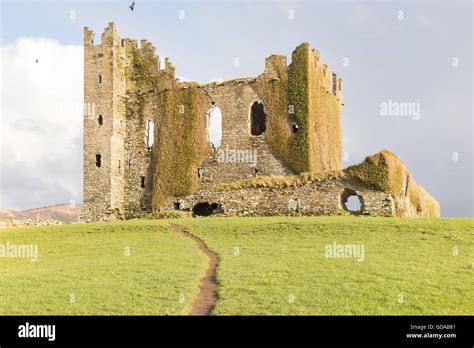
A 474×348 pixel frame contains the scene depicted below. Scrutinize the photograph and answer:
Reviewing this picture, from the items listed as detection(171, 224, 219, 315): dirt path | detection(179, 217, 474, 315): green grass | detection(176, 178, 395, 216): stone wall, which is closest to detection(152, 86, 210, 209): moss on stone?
detection(176, 178, 395, 216): stone wall

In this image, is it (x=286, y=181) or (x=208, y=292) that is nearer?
(x=208, y=292)

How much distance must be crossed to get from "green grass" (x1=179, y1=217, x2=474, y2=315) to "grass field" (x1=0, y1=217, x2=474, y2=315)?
0.14ft

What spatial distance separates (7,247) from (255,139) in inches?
847

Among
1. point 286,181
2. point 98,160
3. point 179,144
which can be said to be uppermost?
point 179,144

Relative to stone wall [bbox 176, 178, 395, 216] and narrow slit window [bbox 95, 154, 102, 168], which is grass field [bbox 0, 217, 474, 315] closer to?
stone wall [bbox 176, 178, 395, 216]

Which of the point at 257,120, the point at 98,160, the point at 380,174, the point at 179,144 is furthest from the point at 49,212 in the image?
the point at 380,174

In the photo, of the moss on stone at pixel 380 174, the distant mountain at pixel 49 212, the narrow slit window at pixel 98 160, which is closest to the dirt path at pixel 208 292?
the moss on stone at pixel 380 174

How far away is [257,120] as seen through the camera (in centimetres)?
5178

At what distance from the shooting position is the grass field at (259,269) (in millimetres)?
18000

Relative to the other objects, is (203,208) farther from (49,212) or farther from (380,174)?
(49,212)

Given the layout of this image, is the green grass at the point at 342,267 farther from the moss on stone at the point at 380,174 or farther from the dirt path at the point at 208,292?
the moss on stone at the point at 380,174

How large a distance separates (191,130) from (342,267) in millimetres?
30605
